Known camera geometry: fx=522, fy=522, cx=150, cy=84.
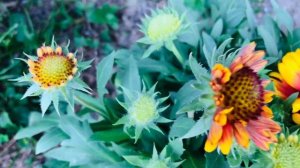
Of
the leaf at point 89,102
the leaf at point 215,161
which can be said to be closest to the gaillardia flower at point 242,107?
the leaf at point 215,161

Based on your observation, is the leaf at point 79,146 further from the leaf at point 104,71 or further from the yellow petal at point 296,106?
the yellow petal at point 296,106

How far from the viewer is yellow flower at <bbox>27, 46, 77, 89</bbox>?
129 cm

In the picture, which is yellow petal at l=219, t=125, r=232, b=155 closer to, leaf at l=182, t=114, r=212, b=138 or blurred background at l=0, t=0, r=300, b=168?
leaf at l=182, t=114, r=212, b=138

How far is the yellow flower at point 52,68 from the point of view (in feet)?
4.23

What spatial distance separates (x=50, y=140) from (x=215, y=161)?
571mm

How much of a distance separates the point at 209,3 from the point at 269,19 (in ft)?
0.87

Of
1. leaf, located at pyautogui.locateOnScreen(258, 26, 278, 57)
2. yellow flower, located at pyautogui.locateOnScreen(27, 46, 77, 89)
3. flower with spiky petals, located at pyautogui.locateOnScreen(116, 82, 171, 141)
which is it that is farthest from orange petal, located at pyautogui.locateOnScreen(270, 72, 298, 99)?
yellow flower, located at pyautogui.locateOnScreen(27, 46, 77, 89)

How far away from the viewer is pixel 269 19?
1.73 metres

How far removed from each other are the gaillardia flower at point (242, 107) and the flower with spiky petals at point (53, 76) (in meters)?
0.37

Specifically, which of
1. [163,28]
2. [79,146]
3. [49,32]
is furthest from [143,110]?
[49,32]

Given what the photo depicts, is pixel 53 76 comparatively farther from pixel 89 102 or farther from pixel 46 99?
pixel 89 102

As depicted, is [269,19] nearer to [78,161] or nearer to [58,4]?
[78,161]

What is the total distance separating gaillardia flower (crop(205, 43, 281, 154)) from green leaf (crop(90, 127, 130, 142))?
19.7 inches

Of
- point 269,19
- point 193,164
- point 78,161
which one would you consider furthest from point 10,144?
point 269,19
